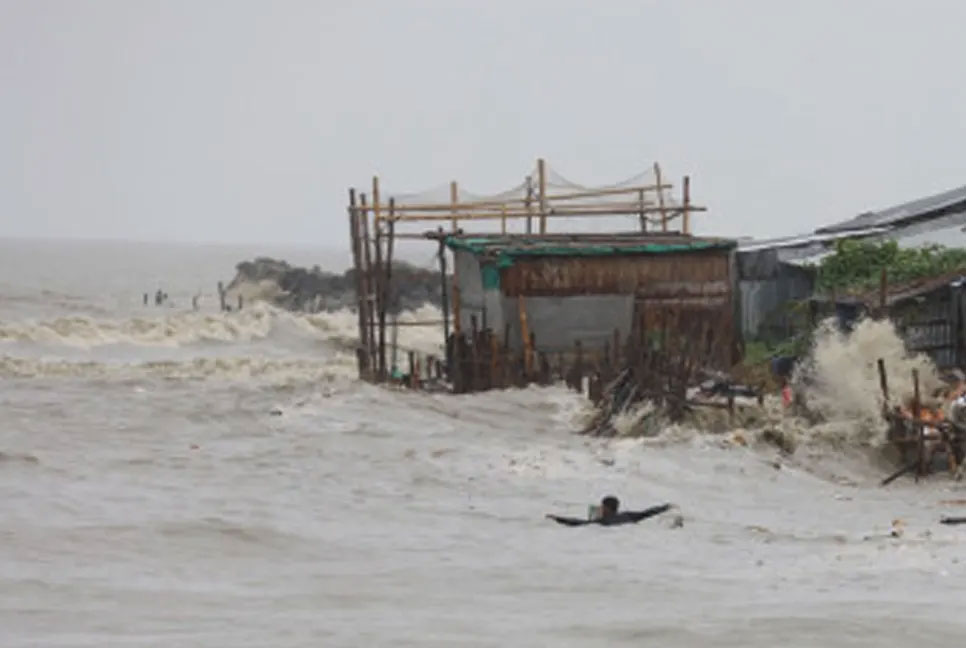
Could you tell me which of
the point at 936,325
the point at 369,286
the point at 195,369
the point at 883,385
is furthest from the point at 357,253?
the point at 195,369

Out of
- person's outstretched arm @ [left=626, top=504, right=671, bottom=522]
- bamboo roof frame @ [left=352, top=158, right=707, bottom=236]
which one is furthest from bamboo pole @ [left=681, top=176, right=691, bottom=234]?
person's outstretched arm @ [left=626, top=504, right=671, bottom=522]

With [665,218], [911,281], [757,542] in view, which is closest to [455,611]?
[757,542]

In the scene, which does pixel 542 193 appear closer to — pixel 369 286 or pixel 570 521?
pixel 369 286

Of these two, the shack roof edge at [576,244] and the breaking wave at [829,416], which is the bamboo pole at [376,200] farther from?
the breaking wave at [829,416]

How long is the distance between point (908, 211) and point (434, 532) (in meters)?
18.8

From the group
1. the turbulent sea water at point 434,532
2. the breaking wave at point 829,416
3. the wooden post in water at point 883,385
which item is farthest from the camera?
the breaking wave at point 829,416

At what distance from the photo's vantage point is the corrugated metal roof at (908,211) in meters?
26.5

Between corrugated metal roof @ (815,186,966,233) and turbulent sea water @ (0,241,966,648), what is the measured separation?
9100 mm

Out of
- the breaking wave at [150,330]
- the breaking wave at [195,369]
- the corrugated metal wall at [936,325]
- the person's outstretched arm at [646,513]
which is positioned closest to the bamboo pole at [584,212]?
the breaking wave at [195,369]

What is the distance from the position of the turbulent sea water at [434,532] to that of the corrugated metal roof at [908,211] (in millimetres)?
9100

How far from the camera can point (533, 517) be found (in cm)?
1208

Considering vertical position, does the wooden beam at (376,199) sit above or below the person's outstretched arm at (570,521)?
above

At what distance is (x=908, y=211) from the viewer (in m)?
28.2

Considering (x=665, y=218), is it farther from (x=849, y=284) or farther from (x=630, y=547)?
(x=630, y=547)
